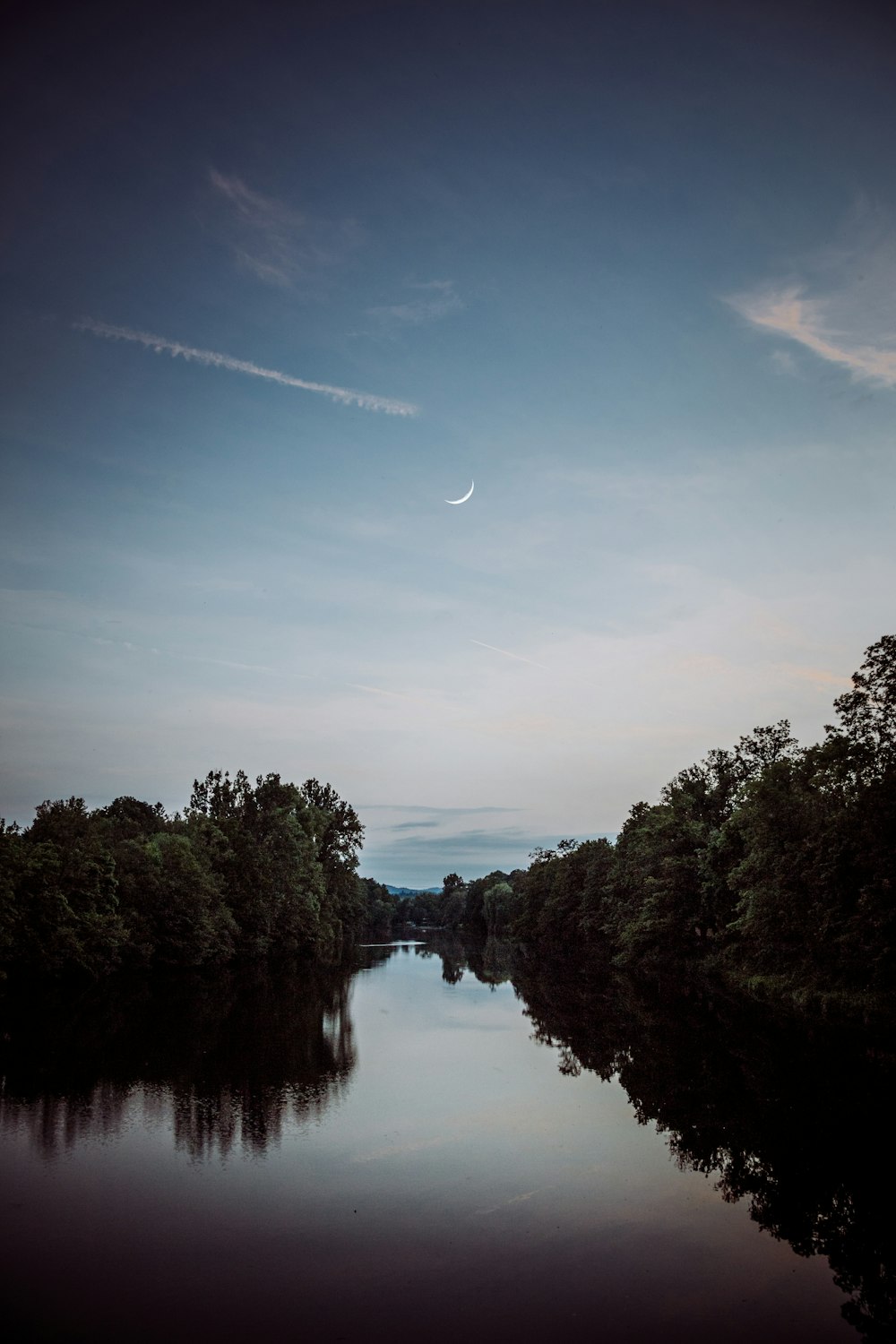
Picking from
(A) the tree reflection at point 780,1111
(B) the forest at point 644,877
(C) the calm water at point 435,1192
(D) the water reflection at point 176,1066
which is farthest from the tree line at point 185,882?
(A) the tree reflection at point 780,1111

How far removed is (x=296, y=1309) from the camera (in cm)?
852

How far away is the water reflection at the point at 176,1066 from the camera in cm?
1571

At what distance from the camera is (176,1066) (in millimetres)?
21734

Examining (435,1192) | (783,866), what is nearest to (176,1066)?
(435,1192)

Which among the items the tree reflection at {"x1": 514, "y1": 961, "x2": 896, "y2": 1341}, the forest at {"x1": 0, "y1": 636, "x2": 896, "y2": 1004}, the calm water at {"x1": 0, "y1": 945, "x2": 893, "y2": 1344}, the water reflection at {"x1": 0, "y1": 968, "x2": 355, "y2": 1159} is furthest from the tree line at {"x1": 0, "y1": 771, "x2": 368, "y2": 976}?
the tree reflection at {"x1": 514, "y1": 961, "x2": 896, "y2": 1341}

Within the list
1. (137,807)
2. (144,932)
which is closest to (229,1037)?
(144,932)

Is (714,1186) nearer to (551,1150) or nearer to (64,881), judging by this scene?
(551,1150)

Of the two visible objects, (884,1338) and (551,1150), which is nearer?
(884,1338)

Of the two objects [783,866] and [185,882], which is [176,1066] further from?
[185,882]

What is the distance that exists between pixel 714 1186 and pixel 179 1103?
11159 mm

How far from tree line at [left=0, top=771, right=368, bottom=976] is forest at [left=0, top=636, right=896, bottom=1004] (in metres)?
0.14

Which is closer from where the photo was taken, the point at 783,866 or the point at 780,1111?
the point at 780,1111

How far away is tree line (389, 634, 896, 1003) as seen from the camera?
95.0 ft

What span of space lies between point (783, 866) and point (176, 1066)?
26598 mm
